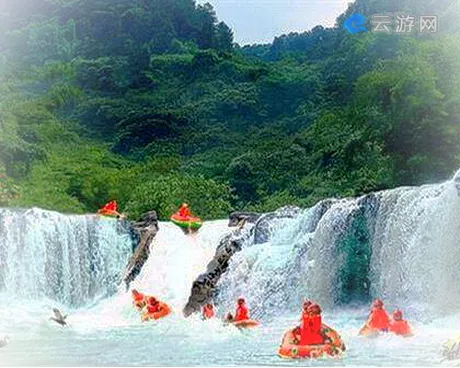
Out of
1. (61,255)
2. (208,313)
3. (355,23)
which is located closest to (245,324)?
(208,313)

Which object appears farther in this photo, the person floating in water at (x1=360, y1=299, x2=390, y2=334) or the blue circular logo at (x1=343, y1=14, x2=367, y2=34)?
the person floating in water at (x1=360, y1=299, x2=390, y2=334)

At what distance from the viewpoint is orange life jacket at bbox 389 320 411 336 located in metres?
3.87

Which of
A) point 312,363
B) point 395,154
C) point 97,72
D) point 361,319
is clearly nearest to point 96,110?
point 97,72

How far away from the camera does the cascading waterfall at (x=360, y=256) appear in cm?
452

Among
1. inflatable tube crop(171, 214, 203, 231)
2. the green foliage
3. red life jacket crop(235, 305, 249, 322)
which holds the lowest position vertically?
red life jacket crop(235, 305, 249, 322)

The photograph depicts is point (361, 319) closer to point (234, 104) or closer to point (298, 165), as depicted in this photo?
point (298, 165)

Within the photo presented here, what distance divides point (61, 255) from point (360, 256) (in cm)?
211

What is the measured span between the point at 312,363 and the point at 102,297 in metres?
3.04

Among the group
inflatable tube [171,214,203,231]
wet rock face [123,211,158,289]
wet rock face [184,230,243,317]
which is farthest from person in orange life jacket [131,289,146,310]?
inflatable tube [171,214,203,231]

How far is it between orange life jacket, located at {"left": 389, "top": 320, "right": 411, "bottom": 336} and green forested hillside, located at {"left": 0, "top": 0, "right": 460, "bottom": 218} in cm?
263

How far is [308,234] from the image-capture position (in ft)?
17.4

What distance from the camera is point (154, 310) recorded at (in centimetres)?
516

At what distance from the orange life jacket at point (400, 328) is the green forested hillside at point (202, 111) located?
8.64ft

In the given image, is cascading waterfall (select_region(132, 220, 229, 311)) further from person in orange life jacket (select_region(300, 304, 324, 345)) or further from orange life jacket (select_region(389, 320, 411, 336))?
person in orange life jacket (select_region(300, 304, 324, 345))
